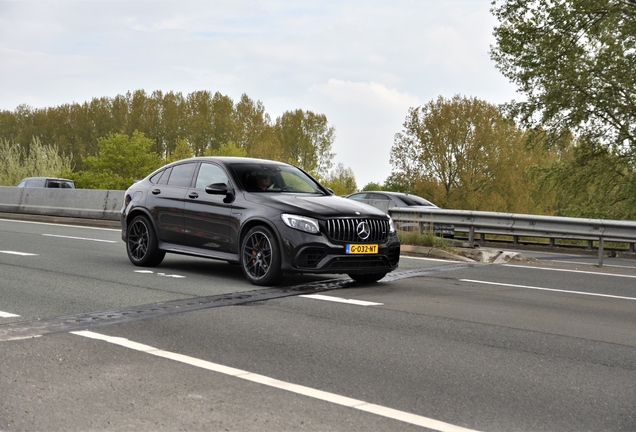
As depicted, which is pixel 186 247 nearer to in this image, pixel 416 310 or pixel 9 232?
pixel 416 310

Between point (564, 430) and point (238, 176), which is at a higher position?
point (238, 176)

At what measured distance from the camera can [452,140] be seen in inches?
2483

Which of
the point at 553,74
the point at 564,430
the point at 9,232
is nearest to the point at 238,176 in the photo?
the point at 564,430

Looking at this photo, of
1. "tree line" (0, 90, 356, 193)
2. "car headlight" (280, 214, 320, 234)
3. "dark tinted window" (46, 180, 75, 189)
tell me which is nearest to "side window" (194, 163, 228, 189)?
"car headlight" (280, 214, 320, 234)

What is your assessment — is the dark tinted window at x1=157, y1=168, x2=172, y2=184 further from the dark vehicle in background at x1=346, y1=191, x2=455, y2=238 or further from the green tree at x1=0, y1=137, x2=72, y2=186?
the green tree at x1=0, y1=137, x2=72, y2=186

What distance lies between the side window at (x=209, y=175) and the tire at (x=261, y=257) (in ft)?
3.81

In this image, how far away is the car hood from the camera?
9.63 metres

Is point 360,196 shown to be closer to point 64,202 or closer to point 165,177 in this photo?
point 64,202

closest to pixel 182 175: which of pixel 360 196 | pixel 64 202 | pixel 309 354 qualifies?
pixel 309 354

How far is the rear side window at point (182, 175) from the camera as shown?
37.2ft

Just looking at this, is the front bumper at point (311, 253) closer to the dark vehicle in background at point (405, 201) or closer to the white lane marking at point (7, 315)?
the white lane marking at point (7, 315)

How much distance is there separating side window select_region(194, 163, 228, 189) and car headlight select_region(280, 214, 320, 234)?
5.13 ft

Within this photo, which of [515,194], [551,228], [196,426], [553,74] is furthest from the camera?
[515,194]

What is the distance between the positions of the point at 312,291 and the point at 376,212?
4.55 feet
